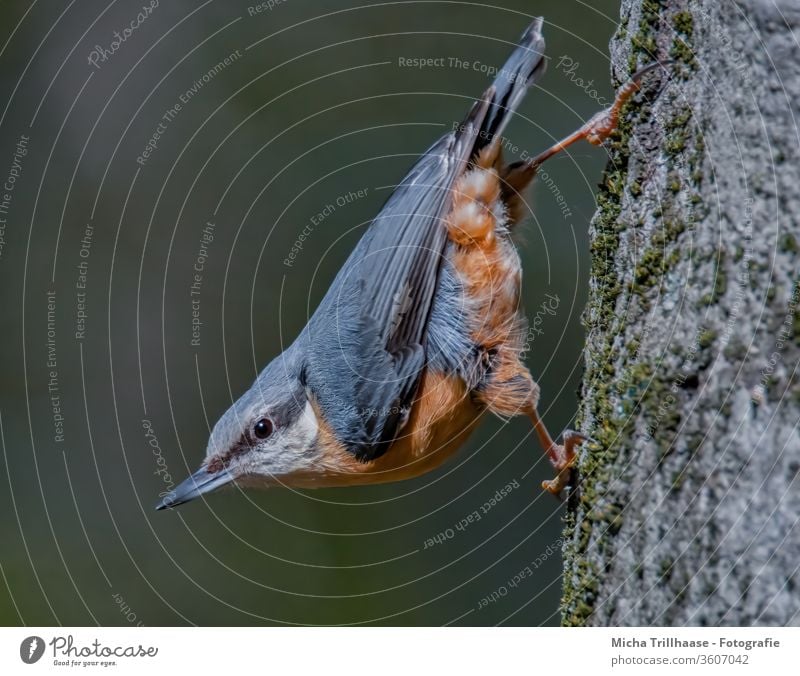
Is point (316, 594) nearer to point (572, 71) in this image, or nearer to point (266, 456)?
point (266, 456)

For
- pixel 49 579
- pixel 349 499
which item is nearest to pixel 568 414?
pixel 349 499

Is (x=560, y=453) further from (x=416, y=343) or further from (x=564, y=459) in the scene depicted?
(x=416, y=343)

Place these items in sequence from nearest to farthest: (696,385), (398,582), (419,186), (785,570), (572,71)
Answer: (785,570) → (696,385) → (419,186) → (572,71) → (398,582)

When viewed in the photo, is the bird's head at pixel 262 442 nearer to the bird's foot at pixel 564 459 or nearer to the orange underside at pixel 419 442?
the orange underside at pixel 419 442

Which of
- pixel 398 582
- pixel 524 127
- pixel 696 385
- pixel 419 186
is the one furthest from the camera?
pixel 398 582

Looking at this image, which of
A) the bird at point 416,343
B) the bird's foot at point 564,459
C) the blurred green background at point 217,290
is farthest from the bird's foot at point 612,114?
the blurred green background at point 217,290

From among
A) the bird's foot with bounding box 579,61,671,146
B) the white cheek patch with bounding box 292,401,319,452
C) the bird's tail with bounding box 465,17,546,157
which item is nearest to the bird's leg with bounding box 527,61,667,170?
the bird's foot with bounding box 579,61,671,146

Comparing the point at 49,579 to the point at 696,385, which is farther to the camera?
the point at 49,579
